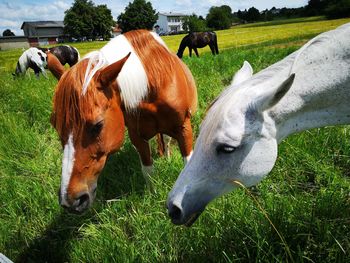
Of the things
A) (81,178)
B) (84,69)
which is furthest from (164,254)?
(84,69)

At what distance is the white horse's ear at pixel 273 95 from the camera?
50.3 inches

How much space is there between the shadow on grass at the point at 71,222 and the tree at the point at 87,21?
7746 cm

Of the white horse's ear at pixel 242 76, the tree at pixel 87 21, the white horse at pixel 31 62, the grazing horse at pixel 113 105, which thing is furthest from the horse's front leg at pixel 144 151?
the tree at pixel 87 21

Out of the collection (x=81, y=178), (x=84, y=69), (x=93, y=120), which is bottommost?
(x=81, y=178)

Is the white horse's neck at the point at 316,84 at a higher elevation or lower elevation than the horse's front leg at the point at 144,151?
higher

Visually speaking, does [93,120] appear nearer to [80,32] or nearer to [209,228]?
[209,228]

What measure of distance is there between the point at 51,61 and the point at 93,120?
1032mm

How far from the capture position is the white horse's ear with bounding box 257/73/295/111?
1.28 meters

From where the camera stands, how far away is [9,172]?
12.4 ft

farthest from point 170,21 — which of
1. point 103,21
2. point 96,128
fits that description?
point 96,128

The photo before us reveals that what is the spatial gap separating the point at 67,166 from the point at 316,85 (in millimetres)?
1654

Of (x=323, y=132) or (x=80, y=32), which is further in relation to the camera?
(x=80, y=32)

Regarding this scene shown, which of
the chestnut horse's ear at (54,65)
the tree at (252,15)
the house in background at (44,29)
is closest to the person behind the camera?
the chestnut horse's ear at (54,65)

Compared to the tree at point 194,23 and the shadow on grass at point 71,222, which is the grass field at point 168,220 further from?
the tree at point 194,23
